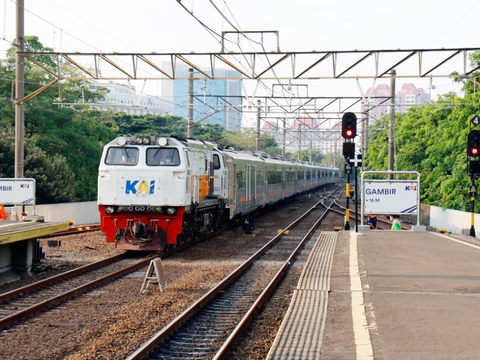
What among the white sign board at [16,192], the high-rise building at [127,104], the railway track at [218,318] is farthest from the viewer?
the high-rise building at [127,104]

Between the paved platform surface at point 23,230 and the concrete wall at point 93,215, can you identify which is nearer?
the paved platform surface at point 23,230

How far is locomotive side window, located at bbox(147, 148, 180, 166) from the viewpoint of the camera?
15977mm

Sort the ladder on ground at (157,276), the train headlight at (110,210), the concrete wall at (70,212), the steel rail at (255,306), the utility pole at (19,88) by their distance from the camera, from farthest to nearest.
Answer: the concrete wall at (70,212) < the utility pole at (19,88) < the train headlight at (110,210) < the ladder on ground at (157,276) < the steel rail at (255,306)

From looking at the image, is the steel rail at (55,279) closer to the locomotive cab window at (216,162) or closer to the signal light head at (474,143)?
the locomotive cab window at (216,162)

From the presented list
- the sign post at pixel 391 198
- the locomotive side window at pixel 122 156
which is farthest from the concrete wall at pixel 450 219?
the locomotive side window at pixel 122 156

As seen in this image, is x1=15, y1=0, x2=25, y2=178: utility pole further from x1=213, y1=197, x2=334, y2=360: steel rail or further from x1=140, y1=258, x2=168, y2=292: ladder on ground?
x1=140, y1=258, x2=168, y2=292: ladder on ground

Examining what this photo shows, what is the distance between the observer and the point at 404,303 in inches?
314

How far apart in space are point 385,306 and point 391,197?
8.92 meters

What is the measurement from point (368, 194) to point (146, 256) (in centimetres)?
626

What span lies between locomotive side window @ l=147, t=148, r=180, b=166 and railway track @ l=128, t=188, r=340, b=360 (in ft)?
11.5

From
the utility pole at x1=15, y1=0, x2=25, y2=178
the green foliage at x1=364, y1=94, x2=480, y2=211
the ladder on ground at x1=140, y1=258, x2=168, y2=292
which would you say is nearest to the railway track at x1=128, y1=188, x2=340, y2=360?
the ladder on ground at x1=140, y1=258, x2=168, y2=292

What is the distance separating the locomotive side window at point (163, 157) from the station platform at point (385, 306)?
498cm

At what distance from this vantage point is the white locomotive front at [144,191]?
51.3 ft

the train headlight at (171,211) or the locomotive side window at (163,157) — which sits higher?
the locomotive side window at (163,157)
